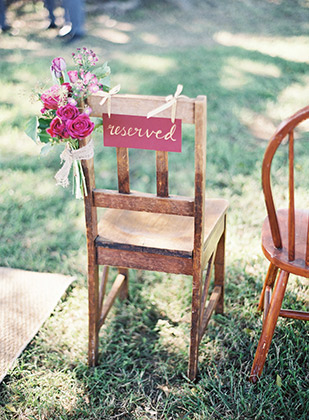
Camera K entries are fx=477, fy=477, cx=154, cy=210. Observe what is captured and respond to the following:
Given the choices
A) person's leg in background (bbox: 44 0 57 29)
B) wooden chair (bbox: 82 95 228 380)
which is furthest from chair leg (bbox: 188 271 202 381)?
person's leg in background (bbox: 44 0 57 29)

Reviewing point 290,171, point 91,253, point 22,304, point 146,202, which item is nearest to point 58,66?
point 146,202

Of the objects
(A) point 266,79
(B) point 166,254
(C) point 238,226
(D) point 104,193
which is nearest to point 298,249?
(B) point 166,254

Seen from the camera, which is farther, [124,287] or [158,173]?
[124,287]

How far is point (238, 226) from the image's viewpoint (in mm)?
2877

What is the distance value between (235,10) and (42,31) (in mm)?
3190

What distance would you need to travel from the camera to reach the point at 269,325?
1821mm

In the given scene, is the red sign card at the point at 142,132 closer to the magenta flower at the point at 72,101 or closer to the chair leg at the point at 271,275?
the magenta flower at the point at 72,101

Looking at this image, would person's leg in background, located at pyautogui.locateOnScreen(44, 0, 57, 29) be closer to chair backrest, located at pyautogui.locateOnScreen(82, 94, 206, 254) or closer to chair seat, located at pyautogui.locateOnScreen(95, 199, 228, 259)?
chair seat, located at pyautogui.locateOnScreen(95, 199, 228, 259)

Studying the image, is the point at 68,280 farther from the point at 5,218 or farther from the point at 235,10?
the point at 235,10

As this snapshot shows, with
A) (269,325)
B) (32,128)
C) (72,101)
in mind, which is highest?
(72,101)

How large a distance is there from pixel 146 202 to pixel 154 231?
27 centimetres

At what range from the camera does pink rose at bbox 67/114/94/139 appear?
153 cm

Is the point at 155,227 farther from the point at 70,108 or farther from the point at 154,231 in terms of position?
the point at 70,108

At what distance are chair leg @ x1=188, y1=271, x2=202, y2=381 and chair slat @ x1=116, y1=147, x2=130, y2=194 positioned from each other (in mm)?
417
